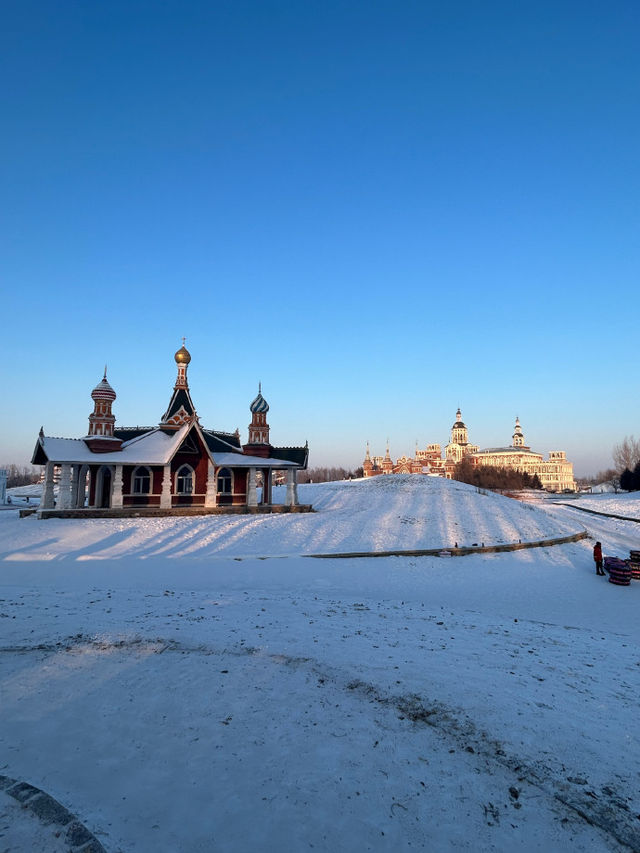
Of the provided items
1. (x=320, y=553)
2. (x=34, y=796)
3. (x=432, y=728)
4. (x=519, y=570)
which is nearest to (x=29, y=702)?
(x=34, y=796)

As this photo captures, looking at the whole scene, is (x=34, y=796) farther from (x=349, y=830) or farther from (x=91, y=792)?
(x=349, y=830)

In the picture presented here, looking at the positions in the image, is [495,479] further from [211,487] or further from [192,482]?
[192,482]

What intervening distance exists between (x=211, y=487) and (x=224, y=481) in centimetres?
158

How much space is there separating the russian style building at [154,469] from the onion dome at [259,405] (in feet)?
8.52

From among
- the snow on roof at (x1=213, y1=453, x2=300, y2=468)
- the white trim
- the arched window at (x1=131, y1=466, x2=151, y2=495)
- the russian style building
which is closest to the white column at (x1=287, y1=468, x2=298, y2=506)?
the russian style building

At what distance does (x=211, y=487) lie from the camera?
3164 centimetres

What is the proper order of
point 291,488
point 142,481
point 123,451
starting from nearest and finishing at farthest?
point 142,481 → point 123,451 → point 291,488

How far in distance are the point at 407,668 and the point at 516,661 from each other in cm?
237

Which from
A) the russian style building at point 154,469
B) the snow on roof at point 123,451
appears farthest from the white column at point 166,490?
the snow on roof at point 123,451

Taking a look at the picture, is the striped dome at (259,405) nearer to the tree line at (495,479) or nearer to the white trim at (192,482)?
the white trim at (192,482)

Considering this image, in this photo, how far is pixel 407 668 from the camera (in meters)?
8.38

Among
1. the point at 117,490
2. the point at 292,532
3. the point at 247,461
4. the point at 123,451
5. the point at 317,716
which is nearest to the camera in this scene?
the point at 317,716

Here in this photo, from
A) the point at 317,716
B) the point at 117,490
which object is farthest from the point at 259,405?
the point at 317,716

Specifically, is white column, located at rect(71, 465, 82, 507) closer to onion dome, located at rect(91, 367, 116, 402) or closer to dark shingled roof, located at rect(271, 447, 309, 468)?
onion dome, located at rect(91, 367, 116, 402)
